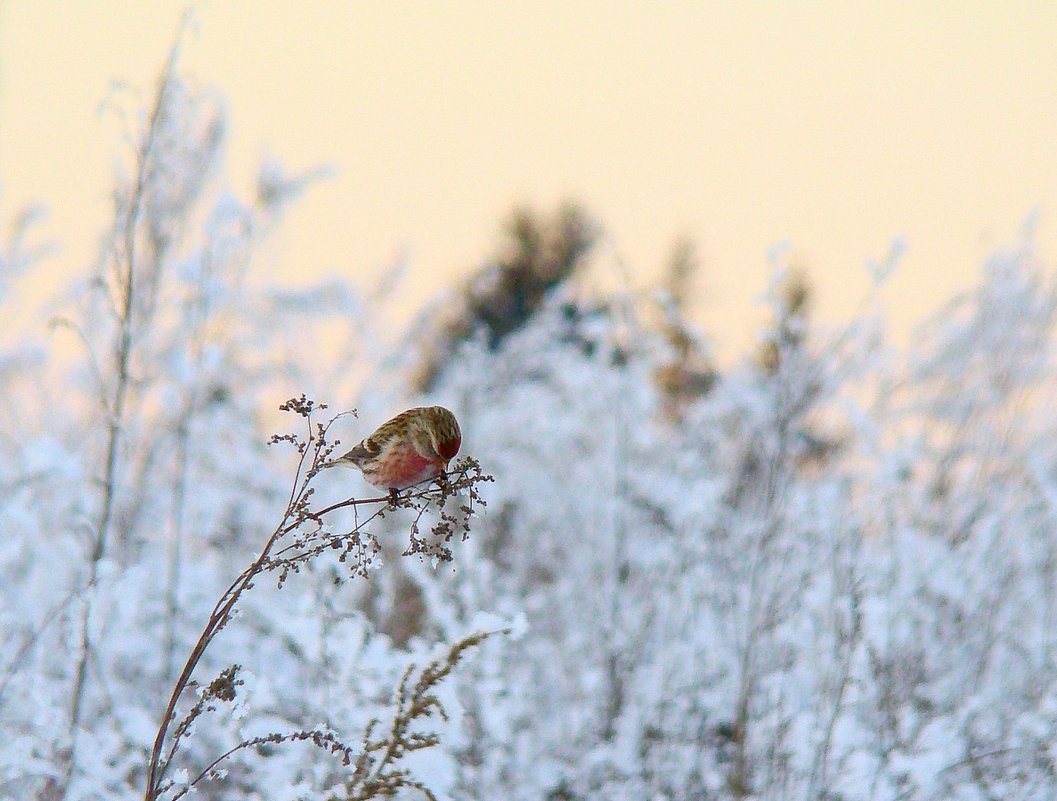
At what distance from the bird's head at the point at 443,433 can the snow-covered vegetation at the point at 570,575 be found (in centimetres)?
27

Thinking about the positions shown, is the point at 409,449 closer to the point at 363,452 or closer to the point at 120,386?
the point at 363,452

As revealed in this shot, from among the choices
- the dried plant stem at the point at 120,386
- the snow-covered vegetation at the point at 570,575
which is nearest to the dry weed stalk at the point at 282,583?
the snow-covered vegetation at the point at 570,575

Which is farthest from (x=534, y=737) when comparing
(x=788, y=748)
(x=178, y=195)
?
(x=178, y=195)

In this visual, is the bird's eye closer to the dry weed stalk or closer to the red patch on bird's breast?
the red patch on bird's breast

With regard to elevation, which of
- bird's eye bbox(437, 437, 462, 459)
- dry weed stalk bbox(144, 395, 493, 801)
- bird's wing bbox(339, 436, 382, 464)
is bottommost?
dry weed stalk bbox(144, 395, 493, 801)

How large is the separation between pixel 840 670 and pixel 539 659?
7.92 feet

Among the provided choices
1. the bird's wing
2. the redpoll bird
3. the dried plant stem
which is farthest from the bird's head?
the dried plant stem

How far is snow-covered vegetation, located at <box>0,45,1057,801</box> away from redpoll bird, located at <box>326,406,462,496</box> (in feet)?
0.84

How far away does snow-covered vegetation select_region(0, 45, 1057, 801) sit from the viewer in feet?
9.93

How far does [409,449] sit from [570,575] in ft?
14.2

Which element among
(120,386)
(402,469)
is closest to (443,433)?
(402,469)

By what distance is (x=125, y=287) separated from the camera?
287cm

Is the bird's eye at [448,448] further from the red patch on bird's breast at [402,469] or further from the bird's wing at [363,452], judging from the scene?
the bird's wing at [363,452]

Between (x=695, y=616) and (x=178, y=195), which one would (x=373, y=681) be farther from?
(x=178, y=195)
